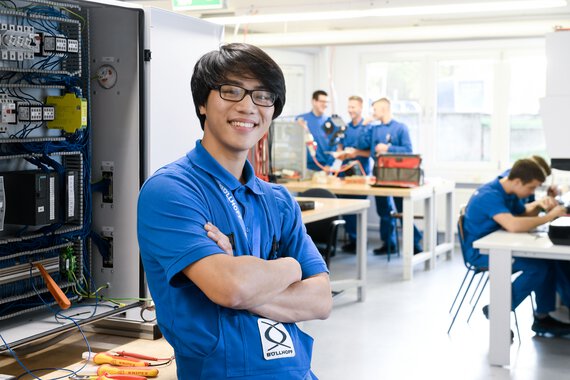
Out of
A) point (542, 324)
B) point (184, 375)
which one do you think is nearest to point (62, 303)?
point (184, 375)

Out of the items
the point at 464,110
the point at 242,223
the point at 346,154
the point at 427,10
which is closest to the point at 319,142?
the point at 346,154

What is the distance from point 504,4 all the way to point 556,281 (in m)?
2.14

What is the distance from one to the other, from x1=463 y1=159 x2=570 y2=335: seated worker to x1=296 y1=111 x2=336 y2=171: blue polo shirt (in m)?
3.19

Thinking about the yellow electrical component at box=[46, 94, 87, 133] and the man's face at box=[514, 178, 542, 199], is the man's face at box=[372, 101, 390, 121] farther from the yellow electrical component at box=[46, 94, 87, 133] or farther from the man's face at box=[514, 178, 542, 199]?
the yellow electrical component at box=[46, 94, 87, 133]

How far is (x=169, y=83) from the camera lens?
2.76 metres

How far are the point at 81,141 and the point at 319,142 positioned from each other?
632cm

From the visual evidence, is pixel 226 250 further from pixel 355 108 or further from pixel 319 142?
pixel 355 108

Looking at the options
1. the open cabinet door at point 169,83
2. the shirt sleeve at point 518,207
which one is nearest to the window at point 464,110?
the shirt sleeve at point 518,207

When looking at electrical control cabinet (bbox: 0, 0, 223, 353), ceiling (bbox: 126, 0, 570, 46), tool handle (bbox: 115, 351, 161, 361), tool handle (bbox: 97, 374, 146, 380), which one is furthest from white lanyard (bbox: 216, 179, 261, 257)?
ceiling (bbox: 126, 0, 570, 46)

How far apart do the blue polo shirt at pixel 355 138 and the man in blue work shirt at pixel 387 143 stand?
87 millimetres

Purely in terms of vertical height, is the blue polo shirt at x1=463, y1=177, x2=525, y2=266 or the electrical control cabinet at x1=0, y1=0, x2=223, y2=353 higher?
the electrical control cabinet at x1=0, y1=0, x2=223, y2=353

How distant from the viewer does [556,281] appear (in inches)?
228

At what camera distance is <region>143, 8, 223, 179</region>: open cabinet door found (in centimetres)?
266

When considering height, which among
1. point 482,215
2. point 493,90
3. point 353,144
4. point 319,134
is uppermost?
point 493,90
